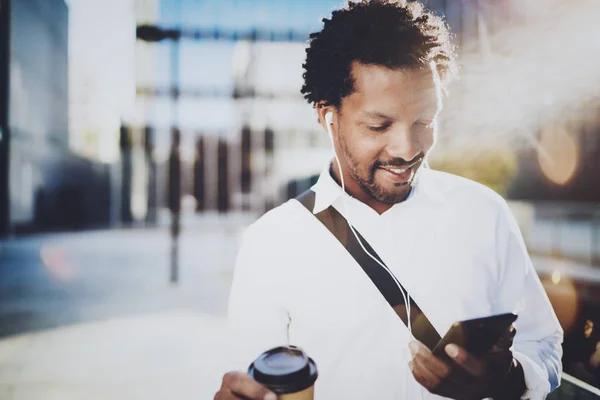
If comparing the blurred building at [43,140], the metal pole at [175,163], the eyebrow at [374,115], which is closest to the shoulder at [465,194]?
the eyebrow at [374,115]

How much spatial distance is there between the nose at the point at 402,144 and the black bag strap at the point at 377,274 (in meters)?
0.33

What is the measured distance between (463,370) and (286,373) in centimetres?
55

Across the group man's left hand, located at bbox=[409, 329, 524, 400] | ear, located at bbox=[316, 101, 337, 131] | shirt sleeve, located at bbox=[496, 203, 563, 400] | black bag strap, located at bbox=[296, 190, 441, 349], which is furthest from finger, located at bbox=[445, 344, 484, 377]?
ear, located at bbox=[316, 101, 337, 131]

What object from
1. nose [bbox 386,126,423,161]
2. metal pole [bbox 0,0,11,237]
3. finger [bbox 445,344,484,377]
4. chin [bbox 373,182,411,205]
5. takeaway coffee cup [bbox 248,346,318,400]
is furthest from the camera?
metal pole [bbox 0,0,11,237]

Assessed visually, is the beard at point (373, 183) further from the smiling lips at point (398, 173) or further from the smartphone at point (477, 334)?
the smartphone at point (477, 334)

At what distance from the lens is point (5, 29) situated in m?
9.62

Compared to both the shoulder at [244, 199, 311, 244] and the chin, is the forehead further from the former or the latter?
the shoulder at [244, 199, 311, 244]

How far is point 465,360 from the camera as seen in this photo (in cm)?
114

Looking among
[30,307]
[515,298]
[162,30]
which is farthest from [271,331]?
[30,307]

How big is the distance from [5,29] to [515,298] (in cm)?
1244

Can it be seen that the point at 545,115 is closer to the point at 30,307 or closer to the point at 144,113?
the point at 144,113

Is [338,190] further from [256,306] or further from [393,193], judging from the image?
[256,306]

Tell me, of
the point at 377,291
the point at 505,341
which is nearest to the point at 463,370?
the point at 505,341

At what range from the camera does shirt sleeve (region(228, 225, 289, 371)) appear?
140cm
